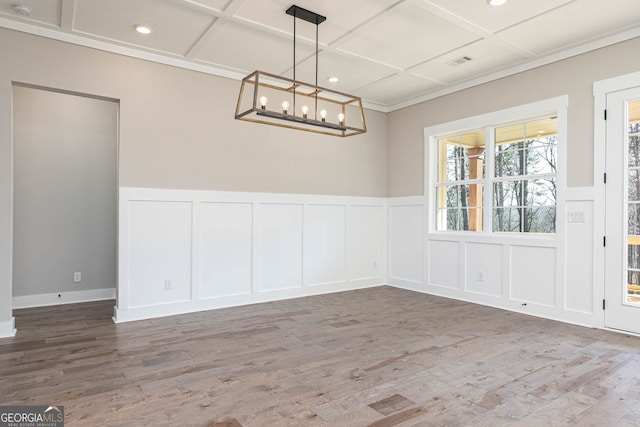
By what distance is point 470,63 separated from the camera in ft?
15.2

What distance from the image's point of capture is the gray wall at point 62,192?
485 centimetres

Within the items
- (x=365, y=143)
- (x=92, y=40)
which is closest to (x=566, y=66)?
(x=365, y=143)

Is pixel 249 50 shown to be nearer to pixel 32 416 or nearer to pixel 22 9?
pixel 22 9

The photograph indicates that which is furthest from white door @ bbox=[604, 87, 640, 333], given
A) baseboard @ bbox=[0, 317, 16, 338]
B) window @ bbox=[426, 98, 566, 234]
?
baseboard @ bbox=[0, 317, 16, 338]

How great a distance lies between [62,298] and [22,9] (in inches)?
135

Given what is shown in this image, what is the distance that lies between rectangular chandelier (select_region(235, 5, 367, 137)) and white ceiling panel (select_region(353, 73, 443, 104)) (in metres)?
0.35

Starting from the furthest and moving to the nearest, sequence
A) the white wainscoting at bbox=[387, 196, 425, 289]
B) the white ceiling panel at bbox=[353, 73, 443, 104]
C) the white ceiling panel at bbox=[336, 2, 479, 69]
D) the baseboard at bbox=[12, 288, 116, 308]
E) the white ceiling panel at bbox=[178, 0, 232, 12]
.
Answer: the white wainscoting at bbox=[387, 196, 425, 289] < the white ceiling panel at bbox=[353, 73, 443, 104] < the baseboard at bbox=[12, 288, 116, 308] < the white ceiling panel at bbox=[336, 2, 479, 69] < the white ceiling panel at bbox=[178, 0, 232, 12]

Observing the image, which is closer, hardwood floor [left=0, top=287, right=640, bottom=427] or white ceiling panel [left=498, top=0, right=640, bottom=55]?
hardwood floor [left=0, top=287, right=640, bottom=427]

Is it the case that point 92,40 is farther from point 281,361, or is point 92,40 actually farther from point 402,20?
point 281,361

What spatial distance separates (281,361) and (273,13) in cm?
302

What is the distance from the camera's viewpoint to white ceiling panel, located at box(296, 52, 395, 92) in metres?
4.54

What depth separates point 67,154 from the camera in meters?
5.13

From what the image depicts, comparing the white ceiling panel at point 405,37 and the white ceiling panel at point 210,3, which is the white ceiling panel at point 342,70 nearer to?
the white ceiling panel at point 405,37

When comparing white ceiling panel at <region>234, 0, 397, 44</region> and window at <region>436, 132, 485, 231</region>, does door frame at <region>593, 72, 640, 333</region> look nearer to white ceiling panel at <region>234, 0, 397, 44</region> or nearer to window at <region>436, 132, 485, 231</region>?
window at <region>436, 132, 485, 231</region>
